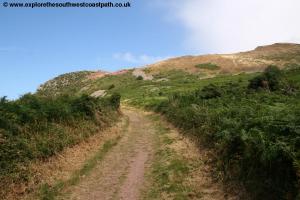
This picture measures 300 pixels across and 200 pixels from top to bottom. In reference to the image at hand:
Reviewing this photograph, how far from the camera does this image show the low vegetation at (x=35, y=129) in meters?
13.6

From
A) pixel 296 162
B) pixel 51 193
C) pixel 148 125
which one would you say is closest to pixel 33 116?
pixel 51 193

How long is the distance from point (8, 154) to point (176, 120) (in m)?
16.0

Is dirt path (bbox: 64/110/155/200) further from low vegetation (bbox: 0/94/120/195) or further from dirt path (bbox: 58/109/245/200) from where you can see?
low vegetation (bbox: 0/94/120/195)

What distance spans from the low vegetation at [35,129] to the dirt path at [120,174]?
1.77 metres

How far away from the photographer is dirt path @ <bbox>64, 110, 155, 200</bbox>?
13359mm

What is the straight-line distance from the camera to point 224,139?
14.8 m

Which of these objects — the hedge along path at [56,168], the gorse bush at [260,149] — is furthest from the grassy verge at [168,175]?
the hedge along path at [56,168]

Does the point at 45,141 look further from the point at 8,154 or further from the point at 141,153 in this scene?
the point at 141,153

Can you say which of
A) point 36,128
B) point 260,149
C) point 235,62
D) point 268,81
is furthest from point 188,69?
point 260,149

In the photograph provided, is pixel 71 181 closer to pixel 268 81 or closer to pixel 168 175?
pixel 168 175

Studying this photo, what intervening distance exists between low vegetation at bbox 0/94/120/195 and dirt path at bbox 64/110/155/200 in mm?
1767

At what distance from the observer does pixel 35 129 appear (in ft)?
54.6

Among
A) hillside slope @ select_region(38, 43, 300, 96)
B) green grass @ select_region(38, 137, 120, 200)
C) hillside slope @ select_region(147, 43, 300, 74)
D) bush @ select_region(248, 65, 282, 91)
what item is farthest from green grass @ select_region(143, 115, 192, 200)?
hillside slope @ select_region(147, 43, 300, 74)

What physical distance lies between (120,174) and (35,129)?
12.8 ft
